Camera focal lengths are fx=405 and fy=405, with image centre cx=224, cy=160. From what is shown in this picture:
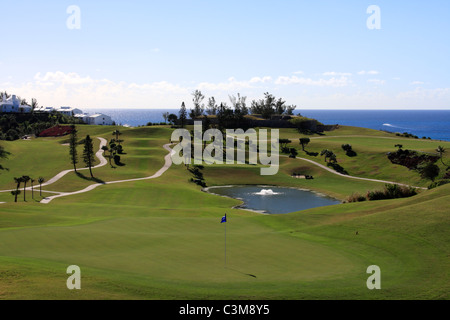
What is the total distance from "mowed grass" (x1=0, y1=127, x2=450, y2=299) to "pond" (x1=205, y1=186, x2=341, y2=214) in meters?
22.6

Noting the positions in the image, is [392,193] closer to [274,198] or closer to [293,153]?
[274,198]

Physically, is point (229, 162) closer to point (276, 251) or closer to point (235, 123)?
point (235, 123)

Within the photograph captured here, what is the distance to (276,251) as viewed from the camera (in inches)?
1168

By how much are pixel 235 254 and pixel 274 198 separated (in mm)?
53618

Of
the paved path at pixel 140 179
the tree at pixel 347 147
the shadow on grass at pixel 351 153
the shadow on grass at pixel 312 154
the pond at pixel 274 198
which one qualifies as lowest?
the pond at pixel 274 198

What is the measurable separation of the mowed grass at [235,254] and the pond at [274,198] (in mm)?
22640

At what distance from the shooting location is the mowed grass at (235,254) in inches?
813

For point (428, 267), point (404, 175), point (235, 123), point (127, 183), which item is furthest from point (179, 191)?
point (235, 123)

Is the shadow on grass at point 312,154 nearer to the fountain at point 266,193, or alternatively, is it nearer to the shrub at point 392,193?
the fountain at point 266,193

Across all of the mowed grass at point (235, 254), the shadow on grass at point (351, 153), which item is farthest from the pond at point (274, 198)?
the shadow on grass at point (351, 153)

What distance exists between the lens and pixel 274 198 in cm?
8125

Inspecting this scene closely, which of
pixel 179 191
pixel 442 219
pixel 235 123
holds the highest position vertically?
pixel 235 123

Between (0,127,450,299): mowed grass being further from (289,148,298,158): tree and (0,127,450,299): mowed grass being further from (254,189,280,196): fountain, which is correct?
(289,148,298,158): tree
